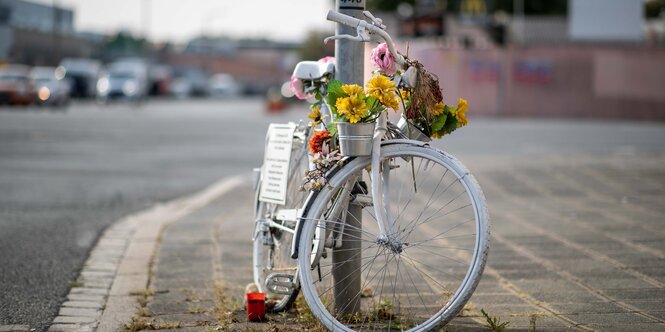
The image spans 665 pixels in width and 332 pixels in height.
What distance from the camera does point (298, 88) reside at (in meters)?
4.75

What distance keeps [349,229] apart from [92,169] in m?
9.62

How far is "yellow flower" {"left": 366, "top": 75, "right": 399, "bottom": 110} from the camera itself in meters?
4.08

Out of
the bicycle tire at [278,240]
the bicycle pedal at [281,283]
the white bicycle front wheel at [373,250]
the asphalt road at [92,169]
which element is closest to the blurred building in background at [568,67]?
the asphalt road at [92,169]

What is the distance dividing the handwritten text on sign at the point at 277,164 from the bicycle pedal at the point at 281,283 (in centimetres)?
40

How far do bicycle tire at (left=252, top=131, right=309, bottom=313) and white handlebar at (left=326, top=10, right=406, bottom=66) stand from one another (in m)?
0.84

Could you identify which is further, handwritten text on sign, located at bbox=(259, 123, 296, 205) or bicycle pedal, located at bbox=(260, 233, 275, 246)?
bicycle pedal, located at bbox=(260, 233, 275, 246)

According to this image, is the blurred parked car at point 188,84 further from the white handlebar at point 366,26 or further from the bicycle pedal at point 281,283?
the white handlebar at point 366,26

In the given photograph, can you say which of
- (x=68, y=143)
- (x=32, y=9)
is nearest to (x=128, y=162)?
(x=68, y=143)

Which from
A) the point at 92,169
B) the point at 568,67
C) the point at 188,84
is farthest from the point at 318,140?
the point at 188,84

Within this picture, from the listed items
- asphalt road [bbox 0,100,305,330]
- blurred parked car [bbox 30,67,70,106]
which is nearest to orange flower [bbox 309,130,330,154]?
asphalt road [bbox 0,100,305,330]

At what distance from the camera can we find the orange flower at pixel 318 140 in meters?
4.32

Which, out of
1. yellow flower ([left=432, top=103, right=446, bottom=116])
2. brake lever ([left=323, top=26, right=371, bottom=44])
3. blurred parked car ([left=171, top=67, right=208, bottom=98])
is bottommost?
blurred parked car ([left=171, top=67, right=208, bottom=98])

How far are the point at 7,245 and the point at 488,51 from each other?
3456cm

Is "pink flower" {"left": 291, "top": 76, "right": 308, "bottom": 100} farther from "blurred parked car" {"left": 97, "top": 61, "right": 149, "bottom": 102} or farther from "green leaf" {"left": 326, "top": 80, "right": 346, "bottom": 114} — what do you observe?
"blurred parked car" {"left": 97, "top": 61, "right": 149, "bottom": 102}
